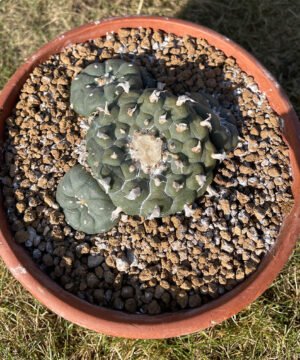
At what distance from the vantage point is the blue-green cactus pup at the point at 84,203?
2.09 meters

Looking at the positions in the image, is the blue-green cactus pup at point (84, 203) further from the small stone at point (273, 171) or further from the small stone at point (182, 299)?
the small stone at point (273, 171)

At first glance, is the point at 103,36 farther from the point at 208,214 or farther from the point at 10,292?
the point at 10,292

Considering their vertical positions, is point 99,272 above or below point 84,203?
below

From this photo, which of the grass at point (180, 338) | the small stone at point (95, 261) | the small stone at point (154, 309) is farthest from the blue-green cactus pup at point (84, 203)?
the grass at point (180, 338)

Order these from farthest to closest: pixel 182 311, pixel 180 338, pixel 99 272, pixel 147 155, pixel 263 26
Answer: pixel 263 26 < pixel 180 338 < pixel 99 272 < pixel 182 311 < pixel 147 155

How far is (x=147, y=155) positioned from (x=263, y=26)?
1881 mm

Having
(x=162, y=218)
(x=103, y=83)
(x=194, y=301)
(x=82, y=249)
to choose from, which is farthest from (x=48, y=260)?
(x=103, y=83)

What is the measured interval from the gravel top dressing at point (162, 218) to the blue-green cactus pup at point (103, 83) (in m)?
0.11

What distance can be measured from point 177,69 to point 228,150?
0.54 meters

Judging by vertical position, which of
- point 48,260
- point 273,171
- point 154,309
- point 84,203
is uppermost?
point 273,171

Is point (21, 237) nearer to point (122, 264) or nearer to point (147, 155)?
point (122, 264)

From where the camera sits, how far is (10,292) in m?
2.73

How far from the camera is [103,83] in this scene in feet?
7.48

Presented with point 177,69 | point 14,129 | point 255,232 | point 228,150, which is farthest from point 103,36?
point 255,232
